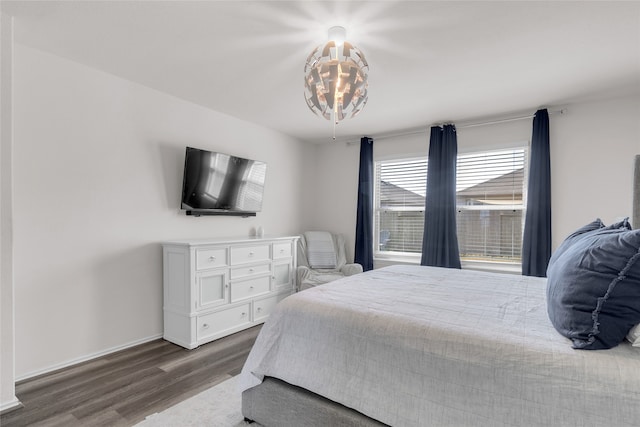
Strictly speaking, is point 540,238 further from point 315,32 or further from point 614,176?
point 315,32

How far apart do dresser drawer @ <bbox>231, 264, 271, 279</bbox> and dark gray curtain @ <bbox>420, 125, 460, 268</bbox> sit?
207 cm

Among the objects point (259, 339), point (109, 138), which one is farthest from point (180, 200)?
point (259, 339)

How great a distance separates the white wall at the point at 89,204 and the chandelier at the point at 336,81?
1.96m

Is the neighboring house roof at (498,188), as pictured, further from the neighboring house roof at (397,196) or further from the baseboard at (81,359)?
the baseboard at (81,359)

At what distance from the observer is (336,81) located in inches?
76.0

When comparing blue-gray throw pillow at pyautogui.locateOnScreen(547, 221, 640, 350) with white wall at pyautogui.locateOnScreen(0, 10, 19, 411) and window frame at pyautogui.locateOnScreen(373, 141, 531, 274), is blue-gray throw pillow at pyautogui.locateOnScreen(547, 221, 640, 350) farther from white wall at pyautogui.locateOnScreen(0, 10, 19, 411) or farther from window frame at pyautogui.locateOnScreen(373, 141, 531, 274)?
white wall at pyautogui.locateOnScreen(0, 10, 19, 411)

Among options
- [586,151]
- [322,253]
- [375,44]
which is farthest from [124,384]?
[586,151]

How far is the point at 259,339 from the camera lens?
1.79 meters

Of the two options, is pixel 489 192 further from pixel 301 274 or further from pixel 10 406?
pixel 10 406

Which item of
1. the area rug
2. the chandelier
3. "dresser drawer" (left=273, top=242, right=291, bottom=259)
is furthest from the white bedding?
"dresser drawer" (left=273, top=242, right=291, bottom=259)

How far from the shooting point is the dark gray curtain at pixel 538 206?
348cm

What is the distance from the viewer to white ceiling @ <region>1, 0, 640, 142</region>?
1.92 metres

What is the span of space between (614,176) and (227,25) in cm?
397

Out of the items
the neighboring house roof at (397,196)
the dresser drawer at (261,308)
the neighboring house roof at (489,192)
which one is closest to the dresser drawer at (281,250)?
the dresser drawer at (261,308)
